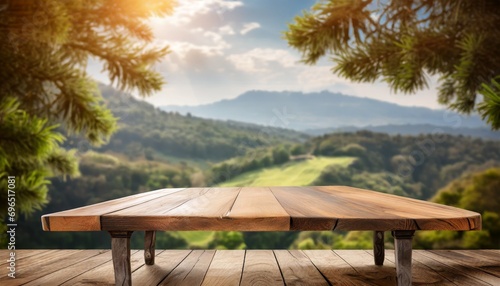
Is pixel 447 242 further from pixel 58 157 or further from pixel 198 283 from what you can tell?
pixel 198 283

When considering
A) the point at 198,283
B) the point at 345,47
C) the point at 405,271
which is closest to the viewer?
the point at 405,271

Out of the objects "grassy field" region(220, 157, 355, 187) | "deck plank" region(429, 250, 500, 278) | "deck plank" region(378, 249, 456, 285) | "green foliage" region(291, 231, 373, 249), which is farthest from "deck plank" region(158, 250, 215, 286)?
"grassy field" region(220, 157, 355, 187)

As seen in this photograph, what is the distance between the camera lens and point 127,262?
4.71ft

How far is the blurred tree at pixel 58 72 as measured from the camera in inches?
159

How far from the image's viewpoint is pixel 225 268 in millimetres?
2434

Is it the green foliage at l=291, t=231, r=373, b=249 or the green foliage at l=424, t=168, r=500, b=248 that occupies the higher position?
the green foliage at l=424, t=168, r=500, b=248

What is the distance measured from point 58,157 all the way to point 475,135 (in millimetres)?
14294

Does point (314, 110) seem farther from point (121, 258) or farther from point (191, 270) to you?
point (121, 258)

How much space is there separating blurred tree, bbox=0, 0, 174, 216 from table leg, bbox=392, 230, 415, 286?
10.4 feet

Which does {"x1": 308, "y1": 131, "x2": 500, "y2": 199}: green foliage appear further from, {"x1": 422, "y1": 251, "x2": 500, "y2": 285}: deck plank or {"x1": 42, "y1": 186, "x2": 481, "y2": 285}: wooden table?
{"x1": 42, "y1": 186, "x2": 481, "y2": 285}: wooden table

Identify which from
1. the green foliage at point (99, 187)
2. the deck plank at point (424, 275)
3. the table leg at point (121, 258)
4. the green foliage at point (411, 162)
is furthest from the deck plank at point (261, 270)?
the green foliage at point (411, 162)

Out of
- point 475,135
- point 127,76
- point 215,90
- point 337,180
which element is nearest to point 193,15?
point 215,90

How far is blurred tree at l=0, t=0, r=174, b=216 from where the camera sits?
4035 millimetres

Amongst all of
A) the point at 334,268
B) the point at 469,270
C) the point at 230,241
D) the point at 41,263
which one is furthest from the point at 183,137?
the point at 469,270
